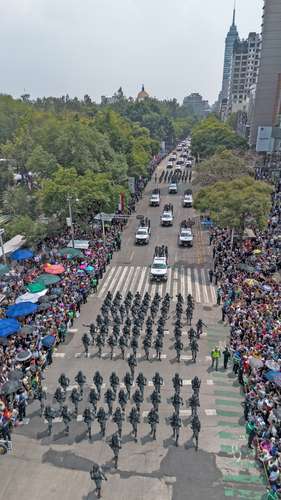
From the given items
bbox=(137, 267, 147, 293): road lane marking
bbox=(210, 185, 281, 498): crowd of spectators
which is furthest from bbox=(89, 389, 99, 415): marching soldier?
bbox=(137, 267, 147, 293): road lane marking

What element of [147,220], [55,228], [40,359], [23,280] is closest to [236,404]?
[40,359]

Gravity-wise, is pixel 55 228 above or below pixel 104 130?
below

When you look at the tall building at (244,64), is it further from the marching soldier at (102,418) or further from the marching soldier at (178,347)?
the marching soldier at (102,418)

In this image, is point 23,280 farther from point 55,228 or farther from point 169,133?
point 169,133

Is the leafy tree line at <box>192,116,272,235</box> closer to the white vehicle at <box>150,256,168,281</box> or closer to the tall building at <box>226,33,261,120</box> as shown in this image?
the white vehicle at <box>150,256,168,281</box>

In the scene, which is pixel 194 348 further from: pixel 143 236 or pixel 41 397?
pixel 143 236
